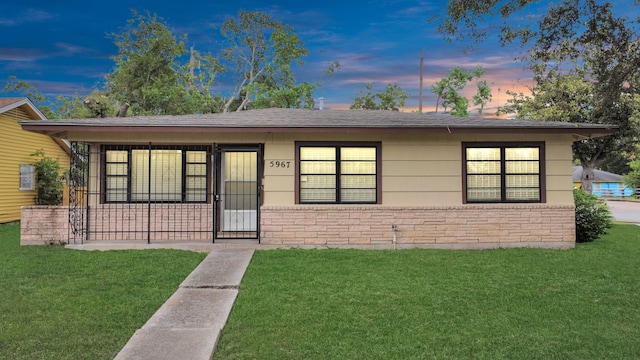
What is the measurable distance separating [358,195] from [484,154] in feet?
9.90

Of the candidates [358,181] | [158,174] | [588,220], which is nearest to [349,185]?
[358,181]

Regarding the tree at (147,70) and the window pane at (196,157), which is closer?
the window pane at (196,157)

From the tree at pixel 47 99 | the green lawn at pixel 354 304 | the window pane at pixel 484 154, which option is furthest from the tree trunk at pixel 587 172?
the tree at pixel 47 99

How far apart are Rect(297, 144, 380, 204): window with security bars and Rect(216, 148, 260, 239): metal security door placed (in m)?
1.34

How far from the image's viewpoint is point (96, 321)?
14.7 ft

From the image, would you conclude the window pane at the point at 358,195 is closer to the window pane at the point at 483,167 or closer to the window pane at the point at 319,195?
the window pane at the point at 319,195

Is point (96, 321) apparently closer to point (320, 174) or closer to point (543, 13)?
point (320, 174)

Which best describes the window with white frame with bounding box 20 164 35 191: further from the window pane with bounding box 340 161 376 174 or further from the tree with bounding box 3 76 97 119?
the tree with bounding box 3 76 97 119

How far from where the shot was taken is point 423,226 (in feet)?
31.1

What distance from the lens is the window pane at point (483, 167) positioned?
31.8 ft

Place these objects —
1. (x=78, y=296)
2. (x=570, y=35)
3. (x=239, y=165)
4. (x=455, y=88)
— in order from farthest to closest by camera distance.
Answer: (x=455, y=88) → (x=239, y=165) → (x=570, y=35) → (x=78, y=296)

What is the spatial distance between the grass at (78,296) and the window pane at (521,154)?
7019 mm

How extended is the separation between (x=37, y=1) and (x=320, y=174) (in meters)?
36.9

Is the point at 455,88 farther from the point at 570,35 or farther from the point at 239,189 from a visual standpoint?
the point at 570,35
